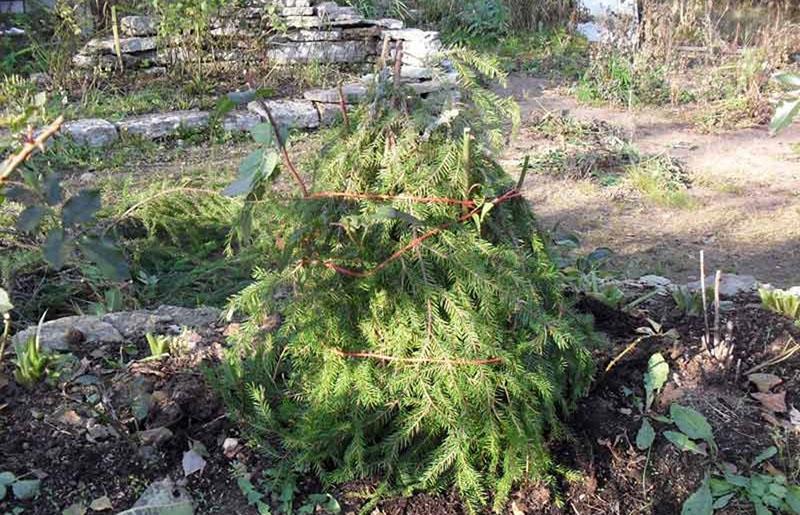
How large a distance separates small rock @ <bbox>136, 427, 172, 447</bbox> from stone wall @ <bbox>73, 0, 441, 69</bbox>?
6.37 m

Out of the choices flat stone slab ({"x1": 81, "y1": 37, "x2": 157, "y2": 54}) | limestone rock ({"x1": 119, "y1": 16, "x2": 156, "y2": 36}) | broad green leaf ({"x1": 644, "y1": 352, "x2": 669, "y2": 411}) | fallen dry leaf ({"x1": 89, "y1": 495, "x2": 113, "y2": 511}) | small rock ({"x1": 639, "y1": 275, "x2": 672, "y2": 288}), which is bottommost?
flat stone slab ({"x1": 81, "y1": 37, "x2": 157, "y2": 54})

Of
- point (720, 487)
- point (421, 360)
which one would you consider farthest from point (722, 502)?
point (421, 360)

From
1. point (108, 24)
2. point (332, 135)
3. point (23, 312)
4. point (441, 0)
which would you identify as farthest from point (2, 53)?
point (332, 135)

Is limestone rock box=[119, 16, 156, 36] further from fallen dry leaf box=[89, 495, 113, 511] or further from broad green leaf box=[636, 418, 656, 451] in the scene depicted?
broad green leaf box=[636, 418, 656, 451]

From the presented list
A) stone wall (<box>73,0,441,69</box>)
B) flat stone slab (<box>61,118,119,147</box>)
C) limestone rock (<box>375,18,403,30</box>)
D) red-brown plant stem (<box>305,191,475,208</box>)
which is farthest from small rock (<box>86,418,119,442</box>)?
limestone rock (<box>375,18,403,30</box>)

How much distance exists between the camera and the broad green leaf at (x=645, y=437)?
219 cm

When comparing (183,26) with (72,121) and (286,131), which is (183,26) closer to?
(72,121)

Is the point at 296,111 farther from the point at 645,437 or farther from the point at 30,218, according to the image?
the point at 30,218

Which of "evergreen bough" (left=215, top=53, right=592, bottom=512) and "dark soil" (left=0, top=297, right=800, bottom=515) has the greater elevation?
"evergreen bough" (left=215, top=53, right=592, bottom=512)

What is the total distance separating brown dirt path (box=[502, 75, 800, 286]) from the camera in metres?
5.00

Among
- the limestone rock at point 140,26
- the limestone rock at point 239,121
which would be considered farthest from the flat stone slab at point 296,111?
the limestone rock at point 140,26

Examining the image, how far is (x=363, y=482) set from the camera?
209 centimetres

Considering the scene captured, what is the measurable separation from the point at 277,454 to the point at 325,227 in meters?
0.59

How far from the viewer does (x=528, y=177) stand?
6375 mm
